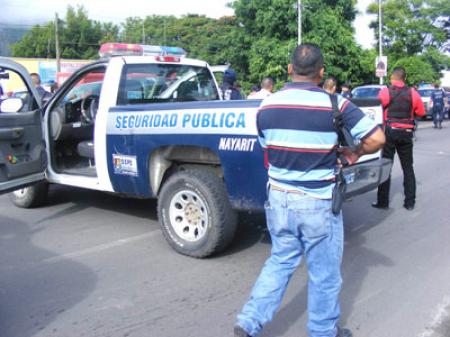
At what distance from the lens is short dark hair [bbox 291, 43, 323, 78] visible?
284cm

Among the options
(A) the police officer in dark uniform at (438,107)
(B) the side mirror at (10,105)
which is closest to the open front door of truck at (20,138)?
(B) the side mirror at (10,105)

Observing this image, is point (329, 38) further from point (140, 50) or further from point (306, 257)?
point (306, 257)

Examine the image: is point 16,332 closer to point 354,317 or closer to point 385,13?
point 354,317

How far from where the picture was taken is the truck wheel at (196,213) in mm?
4566

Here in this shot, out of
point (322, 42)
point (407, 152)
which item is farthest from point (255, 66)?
point (407, 152)

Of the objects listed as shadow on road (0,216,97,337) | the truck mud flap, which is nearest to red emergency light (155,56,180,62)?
shadow on road (0,216,97,337)

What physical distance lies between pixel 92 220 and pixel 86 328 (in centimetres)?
281

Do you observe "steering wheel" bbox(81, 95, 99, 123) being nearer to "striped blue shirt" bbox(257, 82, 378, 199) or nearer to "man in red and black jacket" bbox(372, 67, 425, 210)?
"man in red and black jacket" bbox(372, 67, 425, 210)

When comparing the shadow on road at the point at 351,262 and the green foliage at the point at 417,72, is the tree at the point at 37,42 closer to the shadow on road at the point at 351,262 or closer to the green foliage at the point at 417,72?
the green foliage at the point at 417,72

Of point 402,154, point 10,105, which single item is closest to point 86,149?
point 10,105

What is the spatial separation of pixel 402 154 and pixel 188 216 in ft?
10.5

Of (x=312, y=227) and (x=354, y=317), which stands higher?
(x=312, y=227)

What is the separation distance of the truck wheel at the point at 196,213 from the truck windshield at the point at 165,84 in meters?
1.27

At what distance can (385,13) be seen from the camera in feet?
116
